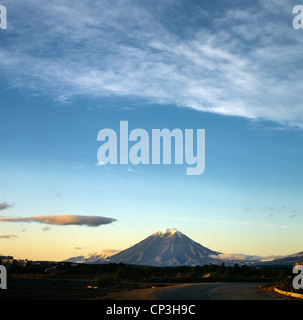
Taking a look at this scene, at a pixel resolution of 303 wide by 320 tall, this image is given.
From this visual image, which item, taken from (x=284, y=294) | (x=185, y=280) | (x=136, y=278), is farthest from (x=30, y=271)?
(x=284, y=294)

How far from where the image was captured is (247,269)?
110 metres

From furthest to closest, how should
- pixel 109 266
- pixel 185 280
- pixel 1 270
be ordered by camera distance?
pixel 109 266, pixel 1 270, pixel 185 280
